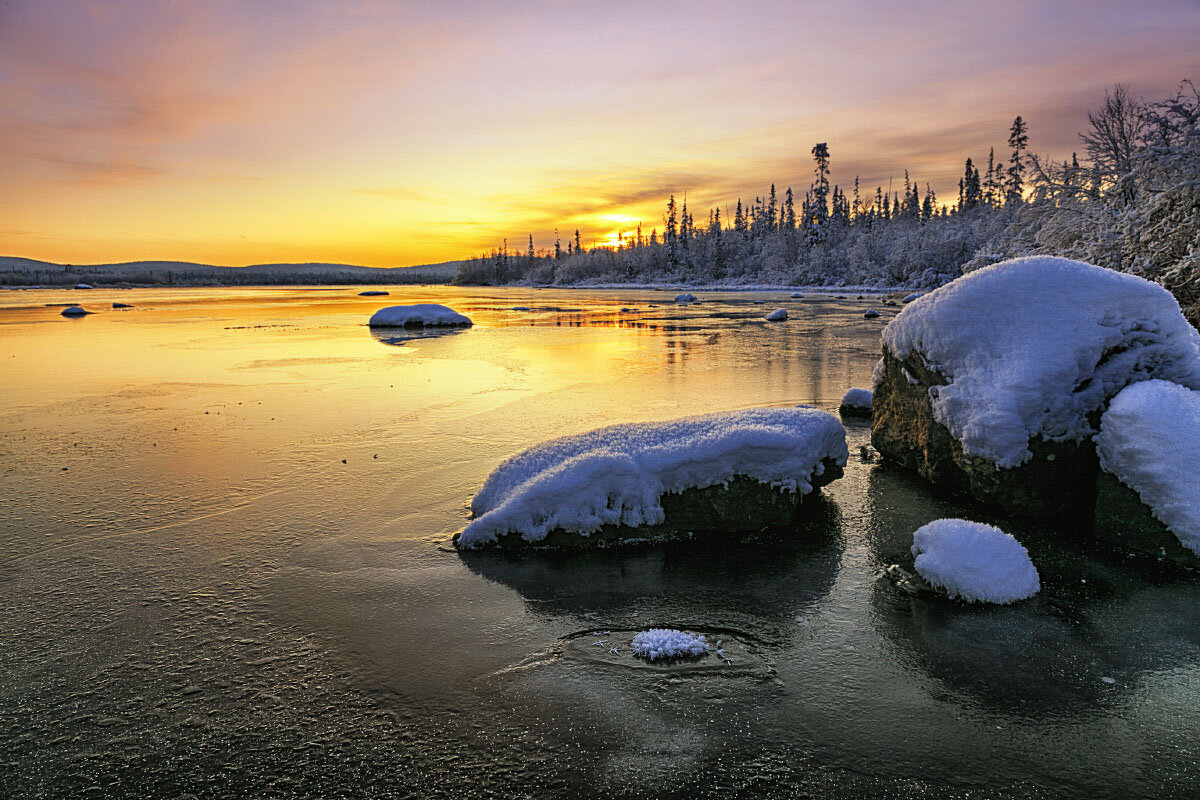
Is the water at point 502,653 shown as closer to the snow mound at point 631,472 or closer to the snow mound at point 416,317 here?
the snow mound at point 631,472

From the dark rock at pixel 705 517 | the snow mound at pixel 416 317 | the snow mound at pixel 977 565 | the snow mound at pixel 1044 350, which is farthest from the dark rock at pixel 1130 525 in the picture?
the snow mound at pixel 416 317

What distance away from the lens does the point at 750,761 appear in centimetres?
341

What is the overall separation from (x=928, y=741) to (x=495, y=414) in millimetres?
8812

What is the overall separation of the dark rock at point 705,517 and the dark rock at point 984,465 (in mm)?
2135

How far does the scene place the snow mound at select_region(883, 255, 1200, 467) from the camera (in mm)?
6555

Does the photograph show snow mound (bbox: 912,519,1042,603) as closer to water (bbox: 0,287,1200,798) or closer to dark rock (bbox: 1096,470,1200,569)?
water (bbox: 0,287,1200,798)

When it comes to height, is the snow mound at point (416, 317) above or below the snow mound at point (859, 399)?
above

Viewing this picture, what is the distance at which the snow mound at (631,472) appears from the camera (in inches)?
242

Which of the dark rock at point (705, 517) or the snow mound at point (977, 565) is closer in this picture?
Result: the snow mound at point (977, 565)

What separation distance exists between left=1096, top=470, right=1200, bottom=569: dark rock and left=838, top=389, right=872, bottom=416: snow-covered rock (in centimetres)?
503

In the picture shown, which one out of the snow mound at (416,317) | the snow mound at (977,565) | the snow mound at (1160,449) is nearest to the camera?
the snow mound at (977,565)

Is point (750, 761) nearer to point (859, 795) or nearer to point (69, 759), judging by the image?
point (859, 795)

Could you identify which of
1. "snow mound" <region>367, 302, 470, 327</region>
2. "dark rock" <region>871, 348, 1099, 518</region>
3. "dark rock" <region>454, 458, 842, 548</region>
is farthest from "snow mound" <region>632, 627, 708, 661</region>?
"snow mound" <region>367, 302, 470, 327</region>

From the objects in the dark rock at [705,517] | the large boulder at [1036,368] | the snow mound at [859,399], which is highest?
the large boulder at [1036,368]
